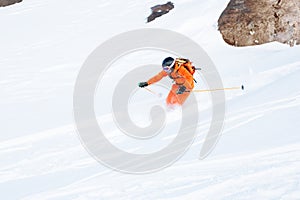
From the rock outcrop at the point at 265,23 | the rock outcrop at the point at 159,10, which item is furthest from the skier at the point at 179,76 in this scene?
the rock outcrop at the point at 159,10

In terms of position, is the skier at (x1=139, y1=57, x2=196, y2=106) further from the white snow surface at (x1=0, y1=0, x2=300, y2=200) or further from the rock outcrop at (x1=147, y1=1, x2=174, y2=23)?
the rock outcrop at (x1=147, y1=1, x2=174, y2=23)

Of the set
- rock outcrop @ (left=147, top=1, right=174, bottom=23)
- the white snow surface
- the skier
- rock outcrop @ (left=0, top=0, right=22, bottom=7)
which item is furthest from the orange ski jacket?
rock outcrop @ (left=0, top=0, right=22, bottom=7)

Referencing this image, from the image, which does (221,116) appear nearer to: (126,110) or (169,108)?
(169,108)

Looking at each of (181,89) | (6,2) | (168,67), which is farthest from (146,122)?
(6,2)

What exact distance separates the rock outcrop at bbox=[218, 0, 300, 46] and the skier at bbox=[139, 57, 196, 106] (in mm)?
5050

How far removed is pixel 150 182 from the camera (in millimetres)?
5297

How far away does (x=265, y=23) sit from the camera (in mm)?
13953

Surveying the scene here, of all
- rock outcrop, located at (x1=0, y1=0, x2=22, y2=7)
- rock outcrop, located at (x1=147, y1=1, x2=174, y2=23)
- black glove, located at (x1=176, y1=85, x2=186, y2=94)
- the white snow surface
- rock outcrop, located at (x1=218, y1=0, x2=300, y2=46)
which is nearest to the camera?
the white snow surface

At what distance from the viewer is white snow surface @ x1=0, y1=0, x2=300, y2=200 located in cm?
487

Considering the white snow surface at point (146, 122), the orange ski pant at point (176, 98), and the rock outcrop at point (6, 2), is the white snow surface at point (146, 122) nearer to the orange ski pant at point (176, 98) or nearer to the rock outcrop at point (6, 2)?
the orange ski pant at point (176, 98)

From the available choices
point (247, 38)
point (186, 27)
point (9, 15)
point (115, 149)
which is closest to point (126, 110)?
point (115, 149)

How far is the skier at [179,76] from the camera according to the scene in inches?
385

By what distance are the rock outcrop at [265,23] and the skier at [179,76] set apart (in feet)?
16.6

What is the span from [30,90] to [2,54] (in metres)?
5.96
